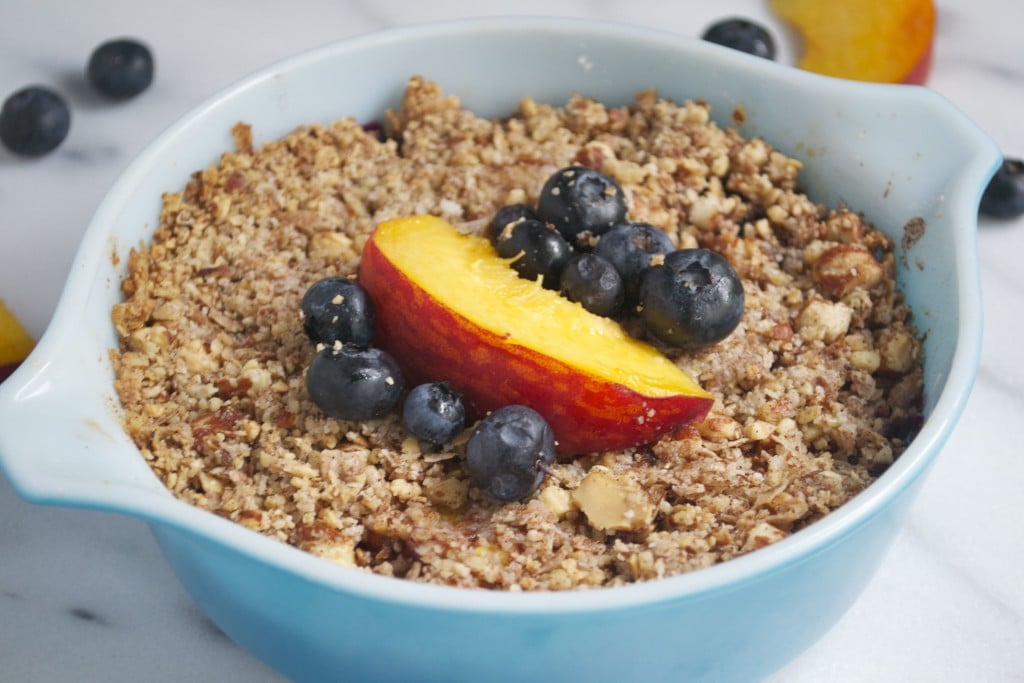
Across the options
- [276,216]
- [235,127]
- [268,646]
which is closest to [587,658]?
[268,646]

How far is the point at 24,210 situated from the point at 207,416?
78cm

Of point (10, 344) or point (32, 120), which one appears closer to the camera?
point (10, 344)

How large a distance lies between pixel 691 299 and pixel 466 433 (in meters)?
0.26

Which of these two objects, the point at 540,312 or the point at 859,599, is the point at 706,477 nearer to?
the point at 540,312

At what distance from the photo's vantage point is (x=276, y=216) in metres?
1.42

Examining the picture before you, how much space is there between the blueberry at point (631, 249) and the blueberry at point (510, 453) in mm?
198

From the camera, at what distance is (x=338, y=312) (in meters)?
1.21

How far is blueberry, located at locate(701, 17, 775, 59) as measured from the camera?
1949 mm

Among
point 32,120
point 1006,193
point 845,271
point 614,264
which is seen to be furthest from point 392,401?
point 1006,193

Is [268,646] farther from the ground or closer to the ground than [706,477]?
closer to the ground

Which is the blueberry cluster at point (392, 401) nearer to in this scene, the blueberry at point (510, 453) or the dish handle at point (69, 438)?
the blueberry at point (510, 453)

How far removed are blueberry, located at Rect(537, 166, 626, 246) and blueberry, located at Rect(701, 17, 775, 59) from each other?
2.44 ft

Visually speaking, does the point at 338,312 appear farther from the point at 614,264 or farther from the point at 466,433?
the point at 614,264

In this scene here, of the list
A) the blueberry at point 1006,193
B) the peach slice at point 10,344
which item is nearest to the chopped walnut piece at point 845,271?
the blueberry at point 1006,193
